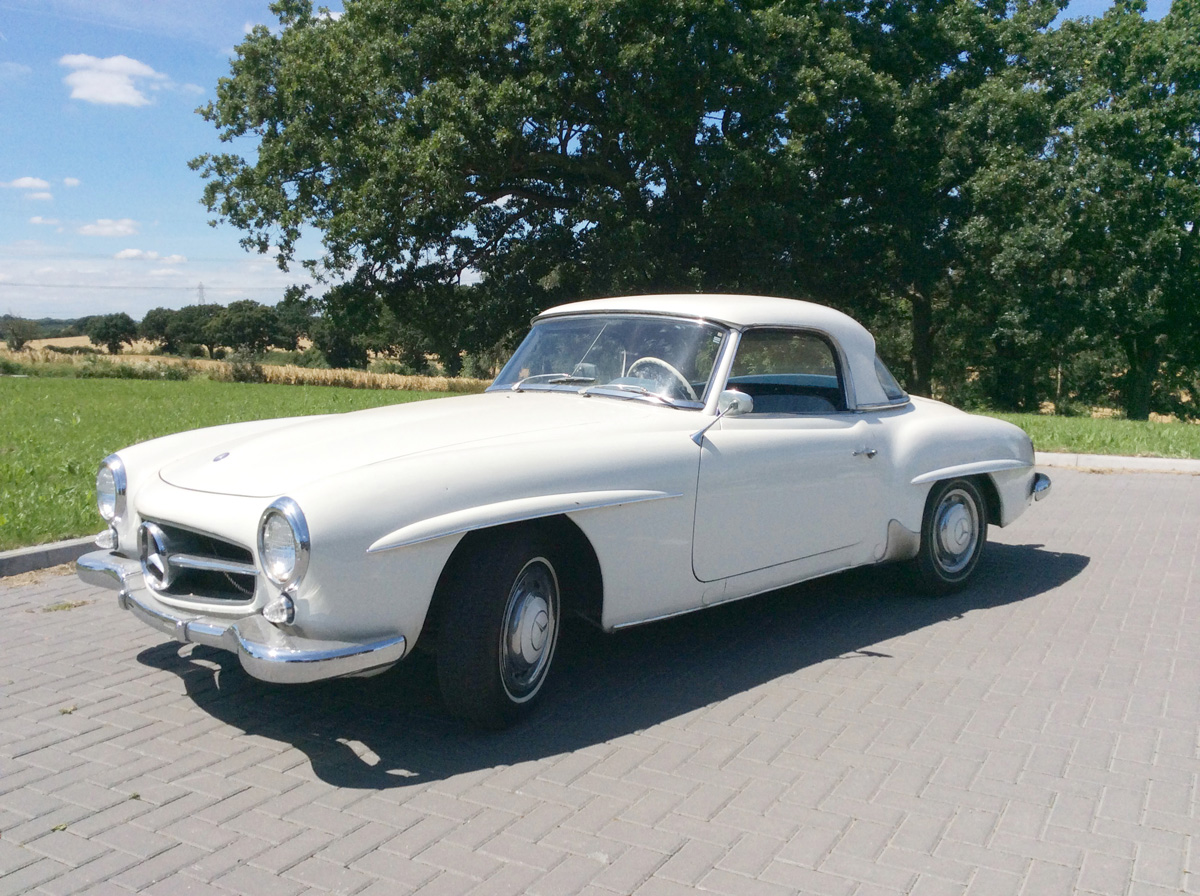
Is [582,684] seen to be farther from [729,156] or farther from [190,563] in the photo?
[729,156]

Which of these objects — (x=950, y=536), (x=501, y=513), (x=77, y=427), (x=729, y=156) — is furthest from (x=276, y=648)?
(x=729, y=156)

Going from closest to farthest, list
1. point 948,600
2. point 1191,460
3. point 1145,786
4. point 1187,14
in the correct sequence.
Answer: point 1145,786, point 948,600, point 1191,460, point 1187,14

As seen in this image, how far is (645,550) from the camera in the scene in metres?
4.16

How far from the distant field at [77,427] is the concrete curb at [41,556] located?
0.55 feet

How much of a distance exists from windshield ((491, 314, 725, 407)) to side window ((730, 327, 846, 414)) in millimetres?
262

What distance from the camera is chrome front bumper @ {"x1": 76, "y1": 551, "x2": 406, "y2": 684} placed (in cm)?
329

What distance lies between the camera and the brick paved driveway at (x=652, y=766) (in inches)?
114

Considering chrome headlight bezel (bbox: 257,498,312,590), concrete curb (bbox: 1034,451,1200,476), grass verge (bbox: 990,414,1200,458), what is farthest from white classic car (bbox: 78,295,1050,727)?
grass verge (bbox: 990,414,1200,458)

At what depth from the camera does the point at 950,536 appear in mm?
5918

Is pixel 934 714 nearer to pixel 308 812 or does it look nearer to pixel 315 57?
pixel 308 812

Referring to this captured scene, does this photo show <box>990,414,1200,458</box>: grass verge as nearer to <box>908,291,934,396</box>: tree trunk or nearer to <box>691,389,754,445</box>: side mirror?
<box>691,389,754,445</box>: side mirror

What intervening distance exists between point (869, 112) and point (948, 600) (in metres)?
20.2

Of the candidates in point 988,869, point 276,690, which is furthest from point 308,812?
point 988,869

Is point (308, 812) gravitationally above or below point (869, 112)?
below
